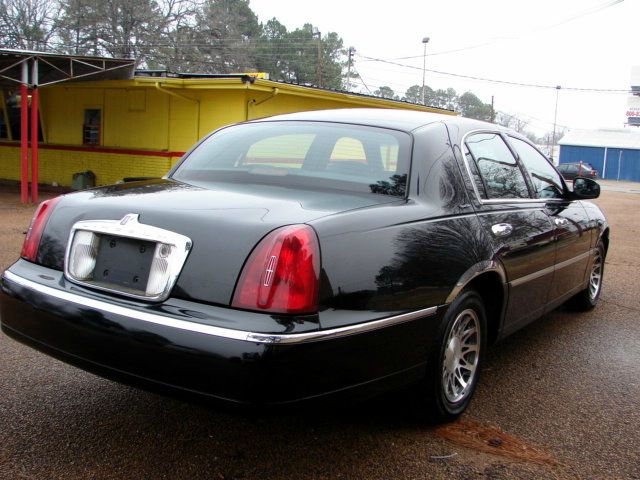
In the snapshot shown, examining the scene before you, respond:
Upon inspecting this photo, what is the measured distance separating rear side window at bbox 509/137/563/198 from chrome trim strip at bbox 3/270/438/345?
1874 mm

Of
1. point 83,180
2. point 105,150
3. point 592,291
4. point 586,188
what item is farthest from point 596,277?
point 105,150

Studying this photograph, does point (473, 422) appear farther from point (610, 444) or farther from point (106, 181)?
point (106, 181)

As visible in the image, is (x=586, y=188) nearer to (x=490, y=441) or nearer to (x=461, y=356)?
(x=461, y=356)

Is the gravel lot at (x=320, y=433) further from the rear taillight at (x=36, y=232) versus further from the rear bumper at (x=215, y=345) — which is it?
the rear taillight at (x=36, y=232)

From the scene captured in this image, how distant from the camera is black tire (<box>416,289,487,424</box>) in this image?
2.96 metres

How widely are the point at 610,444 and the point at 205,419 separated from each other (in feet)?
6.59

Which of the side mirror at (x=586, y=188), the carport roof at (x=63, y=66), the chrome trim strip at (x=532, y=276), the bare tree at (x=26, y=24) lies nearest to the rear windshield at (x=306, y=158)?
the chrome trim strip at (x=532, y=276)

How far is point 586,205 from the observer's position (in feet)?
16.9

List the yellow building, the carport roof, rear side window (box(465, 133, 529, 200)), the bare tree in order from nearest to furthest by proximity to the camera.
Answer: rear side window (box(465, 133, 529, 200)) < the carport roof < the yellow building < the bare tree

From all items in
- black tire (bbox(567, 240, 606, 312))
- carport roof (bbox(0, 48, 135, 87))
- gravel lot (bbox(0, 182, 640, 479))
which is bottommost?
gravel lot (bbox(0, 182, 640, 479))

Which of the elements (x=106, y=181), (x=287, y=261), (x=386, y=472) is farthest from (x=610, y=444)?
(x=106, y=181)

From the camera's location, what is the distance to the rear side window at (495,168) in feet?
11.7

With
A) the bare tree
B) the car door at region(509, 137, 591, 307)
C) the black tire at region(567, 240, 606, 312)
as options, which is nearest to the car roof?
the car door at region(509, 137, 591, 307)

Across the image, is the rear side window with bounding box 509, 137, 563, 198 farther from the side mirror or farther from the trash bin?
the trash bin
